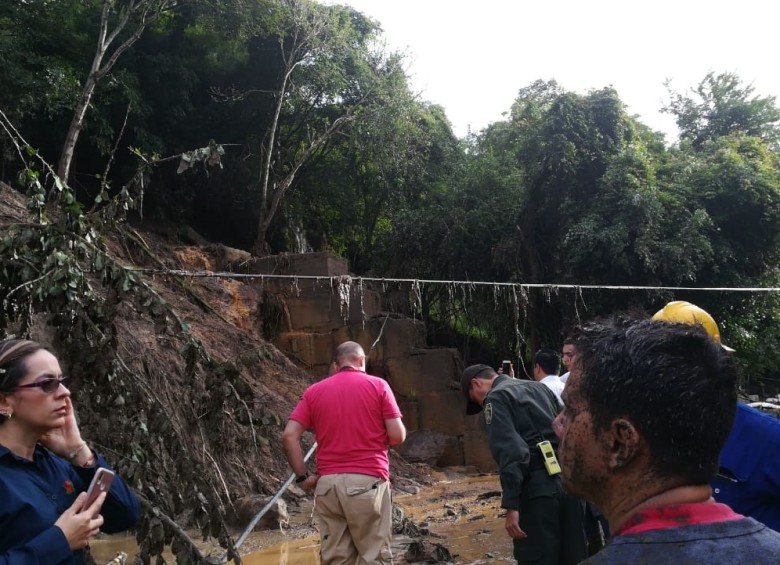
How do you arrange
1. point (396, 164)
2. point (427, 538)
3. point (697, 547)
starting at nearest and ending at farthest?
point (697, 547) < point (427, 538) < point (396, 164)

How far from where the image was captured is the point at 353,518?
4.32 m

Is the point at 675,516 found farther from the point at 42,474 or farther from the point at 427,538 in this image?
the point at 427,538

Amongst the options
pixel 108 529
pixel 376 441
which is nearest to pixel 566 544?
pixel 376 441

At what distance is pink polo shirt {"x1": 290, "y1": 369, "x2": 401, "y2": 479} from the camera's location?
170 inches

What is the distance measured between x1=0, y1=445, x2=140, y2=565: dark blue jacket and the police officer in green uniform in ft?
6.99

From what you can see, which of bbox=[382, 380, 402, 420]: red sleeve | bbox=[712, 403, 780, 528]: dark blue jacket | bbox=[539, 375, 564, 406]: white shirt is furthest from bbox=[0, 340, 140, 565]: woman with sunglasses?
bbox=[539, 375, 564, 406]: white shirt

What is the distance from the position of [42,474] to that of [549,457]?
103 inches

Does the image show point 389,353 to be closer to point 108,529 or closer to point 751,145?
point 751,145

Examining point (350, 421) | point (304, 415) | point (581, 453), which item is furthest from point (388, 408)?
point (581, 453)

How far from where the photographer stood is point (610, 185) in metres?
14.4

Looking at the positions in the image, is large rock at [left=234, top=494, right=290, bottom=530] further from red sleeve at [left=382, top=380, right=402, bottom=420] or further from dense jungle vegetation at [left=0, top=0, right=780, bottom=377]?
dense jungle vegetation at [left=0, top=0, right=780, bottom=377]

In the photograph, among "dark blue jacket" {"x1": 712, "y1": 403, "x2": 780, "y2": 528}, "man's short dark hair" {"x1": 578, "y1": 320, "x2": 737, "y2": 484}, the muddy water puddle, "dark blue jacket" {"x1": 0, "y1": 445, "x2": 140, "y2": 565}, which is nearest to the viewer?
"man's short dark hair" {"x1": 578, "y1": 320, "x2": 737, "y2": 484}

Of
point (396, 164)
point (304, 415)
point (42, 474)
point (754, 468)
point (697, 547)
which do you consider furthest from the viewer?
point (396, 164)

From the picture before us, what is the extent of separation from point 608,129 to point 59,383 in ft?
49.4
